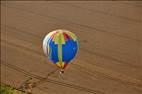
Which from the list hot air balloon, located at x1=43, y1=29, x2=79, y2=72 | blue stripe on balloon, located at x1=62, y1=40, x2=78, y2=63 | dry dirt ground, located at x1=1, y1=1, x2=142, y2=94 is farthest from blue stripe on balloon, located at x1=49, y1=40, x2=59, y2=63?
dry dirt ground, located at x1=1, y1=1, x2=142, y2=94

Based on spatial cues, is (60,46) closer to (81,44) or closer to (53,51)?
(53,51)

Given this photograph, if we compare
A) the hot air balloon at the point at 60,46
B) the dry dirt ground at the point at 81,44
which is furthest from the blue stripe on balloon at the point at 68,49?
the dry dirt ground at the point at 81,44

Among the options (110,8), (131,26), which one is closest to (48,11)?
(110,8)

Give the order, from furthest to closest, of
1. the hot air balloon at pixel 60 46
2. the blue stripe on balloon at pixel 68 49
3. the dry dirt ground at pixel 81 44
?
the dry dirt ground at pixel 81 44 → the blue stripe on balloon at pixel 68 49 → the hot air balloon at pixel 60 46

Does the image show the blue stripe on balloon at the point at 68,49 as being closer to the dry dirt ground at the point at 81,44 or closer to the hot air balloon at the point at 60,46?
the hot air balloon at the point at 60,46

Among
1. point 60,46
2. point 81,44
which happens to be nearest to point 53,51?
point 60,46

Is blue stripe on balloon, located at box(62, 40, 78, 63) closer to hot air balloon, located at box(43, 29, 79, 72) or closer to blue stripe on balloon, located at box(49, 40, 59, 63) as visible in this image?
hot air balloon, located at box(43, 29, 79, 72)
